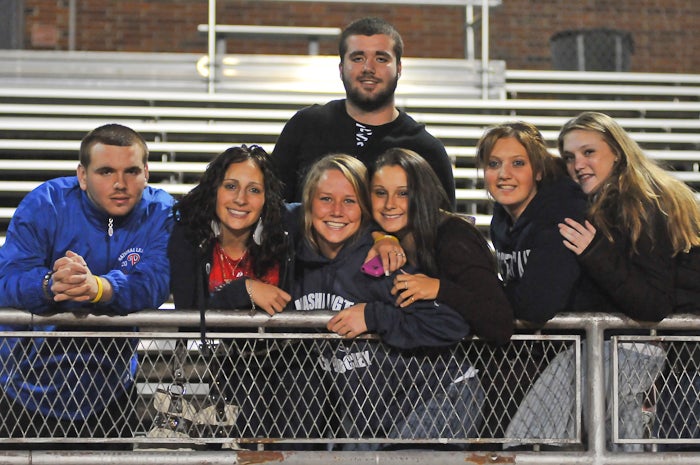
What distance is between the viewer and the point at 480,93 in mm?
10234

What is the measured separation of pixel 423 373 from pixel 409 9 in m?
9.10

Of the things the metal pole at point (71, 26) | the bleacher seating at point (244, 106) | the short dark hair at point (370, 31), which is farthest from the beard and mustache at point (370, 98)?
the metal pole at point (71, 26)

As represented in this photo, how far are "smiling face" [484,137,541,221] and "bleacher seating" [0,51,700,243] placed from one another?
435cm

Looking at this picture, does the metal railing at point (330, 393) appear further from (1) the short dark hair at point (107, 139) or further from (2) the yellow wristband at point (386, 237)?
(1) the short dark hair at point (107, 139)

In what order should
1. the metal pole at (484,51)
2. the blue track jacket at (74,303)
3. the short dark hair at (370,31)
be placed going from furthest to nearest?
the metal pole at (484,51) < the short dark hair at (370,31) < the blue track jacket at (74,303)

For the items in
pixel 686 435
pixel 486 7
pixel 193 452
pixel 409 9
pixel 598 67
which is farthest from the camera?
pixel 409 9

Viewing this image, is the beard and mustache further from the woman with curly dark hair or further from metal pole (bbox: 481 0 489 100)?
metal pole (bbox: 481 0 489 100)

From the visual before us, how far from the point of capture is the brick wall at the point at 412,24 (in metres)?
12.6

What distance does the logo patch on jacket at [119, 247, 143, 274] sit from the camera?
173 inches

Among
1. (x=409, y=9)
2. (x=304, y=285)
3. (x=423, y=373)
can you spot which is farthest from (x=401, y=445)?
(x=409, y=9)

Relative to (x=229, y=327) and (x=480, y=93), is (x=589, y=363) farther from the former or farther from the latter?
(x=480, y=93)

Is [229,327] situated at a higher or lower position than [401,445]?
higher

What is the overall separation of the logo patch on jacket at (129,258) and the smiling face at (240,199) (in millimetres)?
313

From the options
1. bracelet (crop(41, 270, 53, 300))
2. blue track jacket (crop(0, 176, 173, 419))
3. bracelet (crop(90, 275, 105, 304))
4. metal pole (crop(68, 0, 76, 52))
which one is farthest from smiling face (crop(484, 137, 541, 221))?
metal pole (crop(68, 0, 76, 52))
